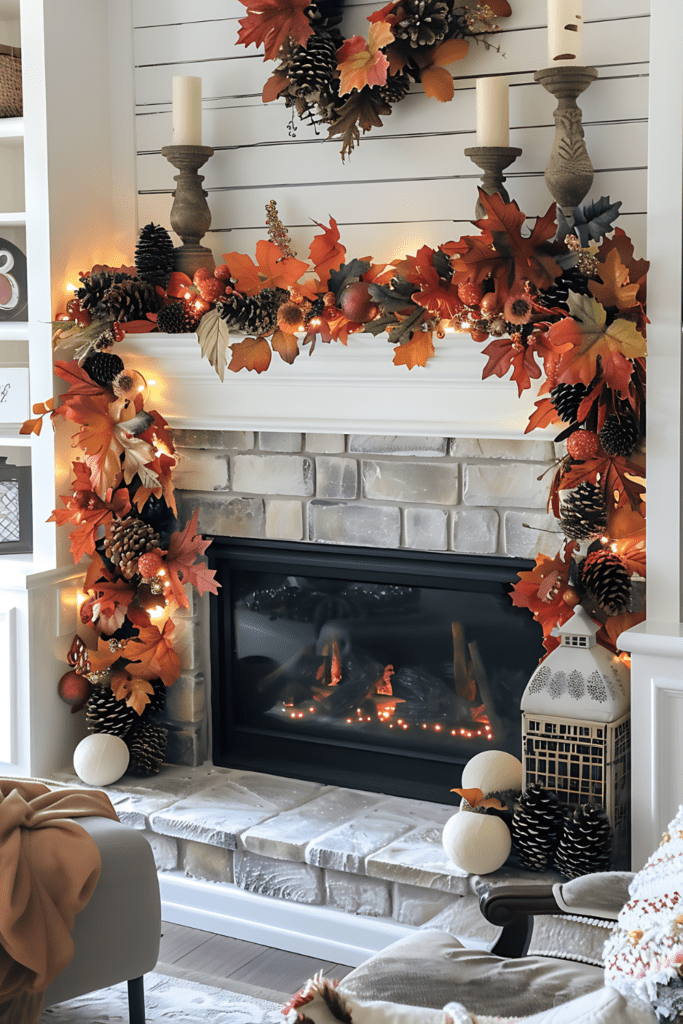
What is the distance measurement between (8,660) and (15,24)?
1860 mm

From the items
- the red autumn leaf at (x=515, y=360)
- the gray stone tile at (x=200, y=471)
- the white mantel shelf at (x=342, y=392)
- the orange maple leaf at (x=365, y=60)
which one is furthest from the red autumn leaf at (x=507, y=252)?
the gray stone tile at (x=200, y=471)

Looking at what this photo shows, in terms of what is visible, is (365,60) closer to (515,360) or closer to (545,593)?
(515,360)

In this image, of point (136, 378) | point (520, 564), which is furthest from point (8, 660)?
point (520, 564)

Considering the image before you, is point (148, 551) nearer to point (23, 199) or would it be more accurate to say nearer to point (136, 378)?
point (136, 378)

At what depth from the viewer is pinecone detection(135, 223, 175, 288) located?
286cm

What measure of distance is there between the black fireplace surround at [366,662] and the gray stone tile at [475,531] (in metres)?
0.03

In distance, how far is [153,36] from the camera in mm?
2973

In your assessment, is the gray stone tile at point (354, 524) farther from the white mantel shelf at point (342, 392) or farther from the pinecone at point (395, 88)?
the pinecone at point (395, 88)

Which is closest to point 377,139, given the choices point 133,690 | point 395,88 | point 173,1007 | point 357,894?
point 395,88

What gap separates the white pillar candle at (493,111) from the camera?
241 cm

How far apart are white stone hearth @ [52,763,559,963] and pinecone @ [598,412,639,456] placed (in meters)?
0.91

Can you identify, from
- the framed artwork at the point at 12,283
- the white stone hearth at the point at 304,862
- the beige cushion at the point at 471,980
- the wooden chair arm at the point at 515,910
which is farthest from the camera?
the framed artwork at the point at 12,283

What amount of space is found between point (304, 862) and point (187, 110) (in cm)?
184

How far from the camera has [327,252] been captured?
103 inches
